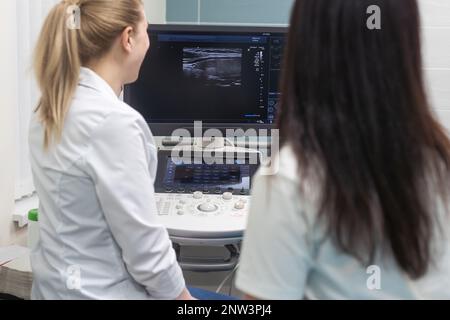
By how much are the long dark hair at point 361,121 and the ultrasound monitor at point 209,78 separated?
1099mm

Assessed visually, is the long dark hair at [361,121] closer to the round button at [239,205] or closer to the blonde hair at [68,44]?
the blonde hair at [68,44]

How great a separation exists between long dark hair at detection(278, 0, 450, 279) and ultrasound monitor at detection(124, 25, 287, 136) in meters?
1.10

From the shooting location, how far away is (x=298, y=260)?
70 centimetres

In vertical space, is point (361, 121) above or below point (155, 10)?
below

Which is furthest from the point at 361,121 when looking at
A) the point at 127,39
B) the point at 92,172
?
the point at 127,39

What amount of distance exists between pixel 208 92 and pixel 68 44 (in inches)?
30.4

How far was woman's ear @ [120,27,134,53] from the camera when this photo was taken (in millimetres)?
1157

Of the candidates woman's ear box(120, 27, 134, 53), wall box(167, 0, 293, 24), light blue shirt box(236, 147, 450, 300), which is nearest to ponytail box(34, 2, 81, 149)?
woman's ear box(120, 27, 134, 53)

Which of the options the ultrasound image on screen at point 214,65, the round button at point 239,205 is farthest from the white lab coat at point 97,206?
the ultrasound image on screen at point 214,65

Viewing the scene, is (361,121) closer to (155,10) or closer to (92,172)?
(92,172)

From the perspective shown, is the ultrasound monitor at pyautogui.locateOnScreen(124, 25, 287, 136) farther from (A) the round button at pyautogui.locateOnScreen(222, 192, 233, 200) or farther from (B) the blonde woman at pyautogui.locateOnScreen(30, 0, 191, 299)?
(B) the blonde woman at pyautogui.locateOnScreen(30, 0, 191, 299)

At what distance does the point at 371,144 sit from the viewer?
2.26 feet

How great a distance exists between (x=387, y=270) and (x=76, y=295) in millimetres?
655

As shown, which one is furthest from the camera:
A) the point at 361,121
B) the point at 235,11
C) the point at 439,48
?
the point at 235,11
